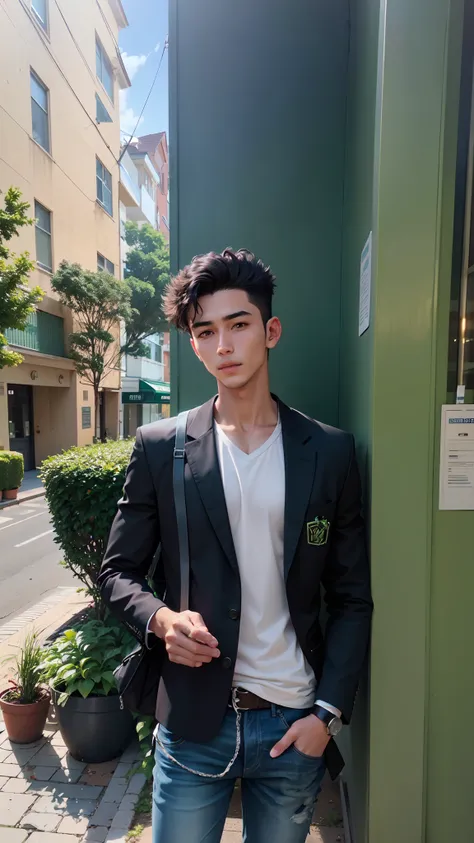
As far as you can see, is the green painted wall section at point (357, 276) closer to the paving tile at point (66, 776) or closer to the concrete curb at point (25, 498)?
the paving tile at point (66, 776)

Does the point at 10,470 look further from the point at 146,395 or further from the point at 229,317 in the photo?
the point at 146,395

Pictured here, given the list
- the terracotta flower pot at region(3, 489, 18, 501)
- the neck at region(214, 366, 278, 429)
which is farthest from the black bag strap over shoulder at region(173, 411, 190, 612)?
the terracotta flower pot at region(3, 489, 18, 501)

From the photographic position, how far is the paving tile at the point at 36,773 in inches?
106

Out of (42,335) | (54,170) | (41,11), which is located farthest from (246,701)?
(41,11)

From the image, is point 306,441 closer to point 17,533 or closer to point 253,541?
point 253,541

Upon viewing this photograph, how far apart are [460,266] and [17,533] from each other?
9.25 meters

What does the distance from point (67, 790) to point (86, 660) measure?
616 mm

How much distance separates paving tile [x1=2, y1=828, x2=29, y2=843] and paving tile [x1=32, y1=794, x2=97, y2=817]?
0.14 m

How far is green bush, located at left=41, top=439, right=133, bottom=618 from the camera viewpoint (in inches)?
124

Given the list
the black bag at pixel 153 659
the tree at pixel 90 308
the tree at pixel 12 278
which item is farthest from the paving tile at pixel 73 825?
the tree at pixel 90 308

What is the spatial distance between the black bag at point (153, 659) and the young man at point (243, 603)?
0.07 feet

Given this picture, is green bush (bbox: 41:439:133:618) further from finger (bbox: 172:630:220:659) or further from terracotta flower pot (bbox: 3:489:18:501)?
terracotta flower pot (bbox: 3:489:18:501)

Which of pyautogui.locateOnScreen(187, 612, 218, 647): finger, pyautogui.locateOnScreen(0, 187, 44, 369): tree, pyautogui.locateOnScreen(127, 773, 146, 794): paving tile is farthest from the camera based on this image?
pyautogui.locateOnScreen(0, 187, 44, 369): tree

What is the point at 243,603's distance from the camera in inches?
55.1
